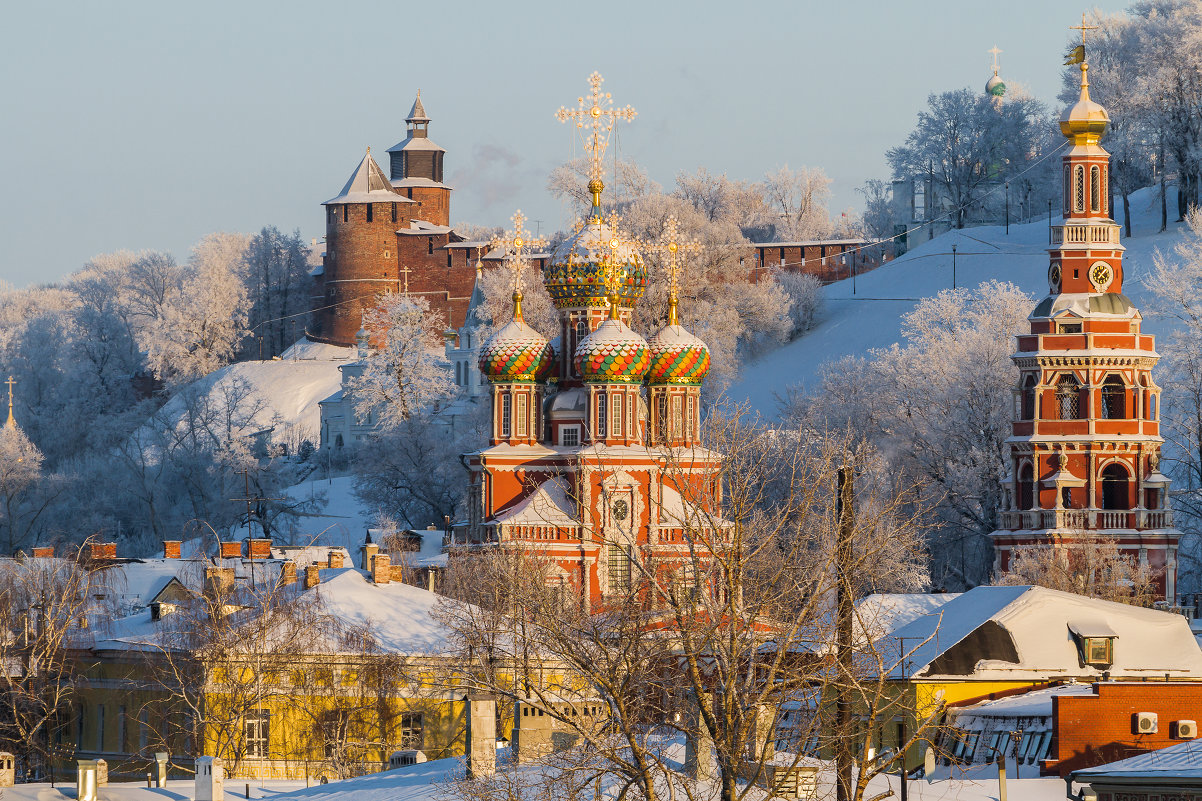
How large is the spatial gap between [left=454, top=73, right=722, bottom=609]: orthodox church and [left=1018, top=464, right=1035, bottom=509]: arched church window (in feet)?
19.0

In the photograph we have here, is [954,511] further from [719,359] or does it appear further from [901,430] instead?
[719,359]

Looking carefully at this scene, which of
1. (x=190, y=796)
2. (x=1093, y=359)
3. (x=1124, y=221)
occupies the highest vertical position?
(x=1124, y=221)

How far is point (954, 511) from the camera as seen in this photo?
52.5 m

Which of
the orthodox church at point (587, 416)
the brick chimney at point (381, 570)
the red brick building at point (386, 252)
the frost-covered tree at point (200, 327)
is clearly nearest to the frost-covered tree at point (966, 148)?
the red brick building at point (386, 252)

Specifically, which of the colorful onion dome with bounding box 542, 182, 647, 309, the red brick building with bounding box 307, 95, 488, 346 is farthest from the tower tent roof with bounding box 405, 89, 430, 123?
the colorful onion dome with bounding box 542, 182, 647, 309

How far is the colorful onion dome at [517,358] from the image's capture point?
4725 cm

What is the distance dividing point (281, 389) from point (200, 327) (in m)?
10.4

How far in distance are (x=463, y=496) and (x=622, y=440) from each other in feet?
62.5

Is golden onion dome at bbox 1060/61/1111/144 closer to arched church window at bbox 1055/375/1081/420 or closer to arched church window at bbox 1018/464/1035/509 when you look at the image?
arched church window at bbox 1055/375/1081/420

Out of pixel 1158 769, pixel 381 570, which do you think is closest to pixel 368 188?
pixel 381 570

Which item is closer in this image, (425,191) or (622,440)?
(622,440)

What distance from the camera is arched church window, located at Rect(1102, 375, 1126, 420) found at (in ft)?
151

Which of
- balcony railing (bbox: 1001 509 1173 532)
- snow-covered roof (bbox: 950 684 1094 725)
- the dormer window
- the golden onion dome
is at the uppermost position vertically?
the golden onion dome

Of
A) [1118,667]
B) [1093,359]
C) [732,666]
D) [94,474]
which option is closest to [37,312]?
[94,474]
